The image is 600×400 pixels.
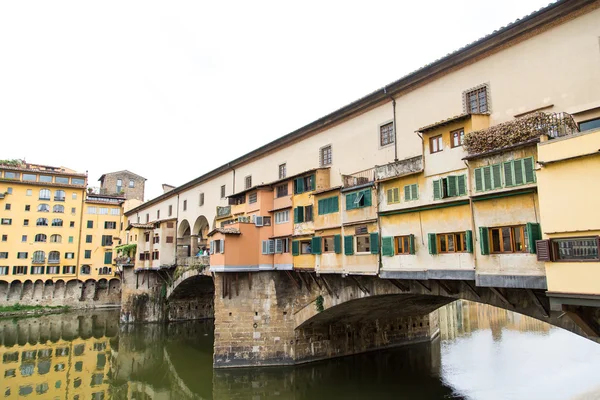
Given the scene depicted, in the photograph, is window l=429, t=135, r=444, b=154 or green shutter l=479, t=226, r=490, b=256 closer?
green shutter l=479, t=226, r=490, b=256

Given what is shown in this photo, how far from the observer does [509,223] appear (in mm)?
11992

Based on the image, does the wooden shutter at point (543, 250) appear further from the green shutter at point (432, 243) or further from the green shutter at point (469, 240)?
the green shutter at point (432, 243)

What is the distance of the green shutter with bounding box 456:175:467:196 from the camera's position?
1325 cm

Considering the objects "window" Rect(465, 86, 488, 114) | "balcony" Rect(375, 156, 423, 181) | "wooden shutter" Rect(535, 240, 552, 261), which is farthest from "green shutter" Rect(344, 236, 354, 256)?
"wooden shutter" Rect(535, 240, 552, 261)

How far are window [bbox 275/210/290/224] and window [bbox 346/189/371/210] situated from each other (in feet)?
18.3

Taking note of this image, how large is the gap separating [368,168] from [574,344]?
2193 cm

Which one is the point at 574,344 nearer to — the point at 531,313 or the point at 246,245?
the point at 531,313

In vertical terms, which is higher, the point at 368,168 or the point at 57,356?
the point at 368,168

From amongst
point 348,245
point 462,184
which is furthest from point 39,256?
point 462,184

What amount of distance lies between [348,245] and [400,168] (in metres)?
4.59

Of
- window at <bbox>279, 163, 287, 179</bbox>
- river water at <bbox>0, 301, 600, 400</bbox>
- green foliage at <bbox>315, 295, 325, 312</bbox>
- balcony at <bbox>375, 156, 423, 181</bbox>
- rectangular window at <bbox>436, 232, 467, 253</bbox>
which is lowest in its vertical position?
river water at <bbox>0, 301, 600, 400</bbox>

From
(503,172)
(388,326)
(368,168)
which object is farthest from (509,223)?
(388,326)

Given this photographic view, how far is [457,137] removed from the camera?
13922mm

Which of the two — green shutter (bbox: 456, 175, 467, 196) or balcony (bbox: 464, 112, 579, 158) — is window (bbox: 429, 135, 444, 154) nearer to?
green shutter (bbox: 456, 175, 467, 196)
